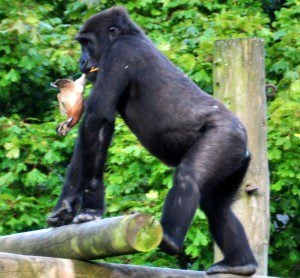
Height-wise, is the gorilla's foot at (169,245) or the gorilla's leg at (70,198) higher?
the gorilla's leg at (70,198)

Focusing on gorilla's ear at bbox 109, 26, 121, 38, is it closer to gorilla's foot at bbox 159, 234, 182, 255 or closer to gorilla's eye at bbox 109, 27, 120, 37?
gorilla's eye at bbox 109, 27, 120, 37

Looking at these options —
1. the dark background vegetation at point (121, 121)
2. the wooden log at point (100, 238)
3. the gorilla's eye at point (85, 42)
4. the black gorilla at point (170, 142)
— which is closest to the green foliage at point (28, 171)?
the dark background vegetation at point (121, 121)

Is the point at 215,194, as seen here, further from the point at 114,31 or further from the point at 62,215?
the point at 114,31

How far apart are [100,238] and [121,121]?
3.85 m

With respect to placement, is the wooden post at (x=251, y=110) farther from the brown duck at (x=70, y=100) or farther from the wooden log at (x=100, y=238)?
the wooden log at (x=100, y=238)

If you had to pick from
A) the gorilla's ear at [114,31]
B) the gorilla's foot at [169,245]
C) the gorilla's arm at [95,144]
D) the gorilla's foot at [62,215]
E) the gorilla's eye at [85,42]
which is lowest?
the gorilla's foot at [169,245]

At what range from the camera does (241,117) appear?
5.87 metres

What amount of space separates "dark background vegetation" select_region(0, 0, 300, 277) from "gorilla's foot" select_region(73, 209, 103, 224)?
7.50 ft

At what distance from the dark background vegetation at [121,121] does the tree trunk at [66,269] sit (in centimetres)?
252

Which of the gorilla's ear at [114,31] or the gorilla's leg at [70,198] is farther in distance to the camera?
the gorilla's ear at [114,31]

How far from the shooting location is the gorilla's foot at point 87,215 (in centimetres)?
491

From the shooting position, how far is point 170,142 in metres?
5.32

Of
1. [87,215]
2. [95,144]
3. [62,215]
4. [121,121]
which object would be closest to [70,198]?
[62,215]

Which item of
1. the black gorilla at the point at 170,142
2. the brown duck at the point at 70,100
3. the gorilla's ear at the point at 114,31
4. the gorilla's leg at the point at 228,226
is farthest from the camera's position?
the gorilla's ear at the point at 114,31
